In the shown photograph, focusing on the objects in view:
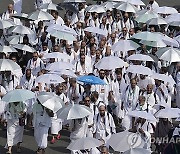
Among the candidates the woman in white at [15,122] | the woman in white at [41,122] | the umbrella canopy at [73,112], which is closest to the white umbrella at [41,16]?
the woman in white at [15,122]

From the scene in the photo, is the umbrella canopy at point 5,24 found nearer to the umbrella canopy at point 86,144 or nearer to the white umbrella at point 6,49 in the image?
the white umbrella at point 6,49

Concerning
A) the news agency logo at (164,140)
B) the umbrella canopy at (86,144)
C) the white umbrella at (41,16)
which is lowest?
the news agency logo at (164,140)

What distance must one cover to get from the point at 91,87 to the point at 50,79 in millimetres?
1214

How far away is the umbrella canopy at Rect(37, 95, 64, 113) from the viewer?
11.9 m

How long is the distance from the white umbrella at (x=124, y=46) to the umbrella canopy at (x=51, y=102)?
3.97m

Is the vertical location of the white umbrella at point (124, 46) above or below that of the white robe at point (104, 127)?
above

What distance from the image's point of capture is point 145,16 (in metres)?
18.0

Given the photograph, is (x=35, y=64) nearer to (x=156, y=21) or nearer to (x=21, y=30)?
(x=21, y=30)

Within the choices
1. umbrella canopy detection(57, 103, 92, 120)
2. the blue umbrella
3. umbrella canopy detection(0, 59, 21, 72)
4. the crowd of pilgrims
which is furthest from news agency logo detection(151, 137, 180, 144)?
umbrella canopy detection(0, 59, 21, 72)

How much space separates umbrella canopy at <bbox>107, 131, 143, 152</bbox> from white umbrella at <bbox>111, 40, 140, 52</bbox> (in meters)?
5.30

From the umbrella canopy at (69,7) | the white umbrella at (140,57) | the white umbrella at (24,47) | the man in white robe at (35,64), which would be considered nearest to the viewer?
the white umbrella at (140,57)

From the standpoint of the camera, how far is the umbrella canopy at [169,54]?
15.1 m

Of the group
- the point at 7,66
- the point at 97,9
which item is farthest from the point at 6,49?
the point at 97,9

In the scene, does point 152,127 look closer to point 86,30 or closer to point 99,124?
point 99,124
